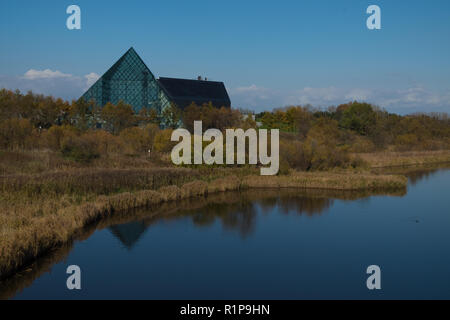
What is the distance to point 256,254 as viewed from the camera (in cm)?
1364

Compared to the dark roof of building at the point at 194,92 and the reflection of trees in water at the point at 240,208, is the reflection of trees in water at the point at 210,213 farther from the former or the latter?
the dark roof of building at the point at 194,92

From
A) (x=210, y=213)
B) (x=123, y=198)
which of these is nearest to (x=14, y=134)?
(x=123, y=198)

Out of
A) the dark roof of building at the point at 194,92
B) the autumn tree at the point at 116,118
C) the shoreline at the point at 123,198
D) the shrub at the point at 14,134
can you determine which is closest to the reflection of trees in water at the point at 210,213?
the shoreline at the point at 123,198

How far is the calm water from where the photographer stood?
10.8 metres

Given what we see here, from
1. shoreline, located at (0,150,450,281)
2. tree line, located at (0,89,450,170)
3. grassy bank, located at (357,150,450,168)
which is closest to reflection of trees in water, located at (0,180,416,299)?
shoreline, located at (0,150,450,281)

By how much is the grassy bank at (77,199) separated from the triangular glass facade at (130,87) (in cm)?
2252

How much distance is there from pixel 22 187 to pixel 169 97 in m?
29.7

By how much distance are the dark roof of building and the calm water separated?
96.9ft

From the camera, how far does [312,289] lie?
1089 cm

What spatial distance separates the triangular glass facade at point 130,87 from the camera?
1785 inches

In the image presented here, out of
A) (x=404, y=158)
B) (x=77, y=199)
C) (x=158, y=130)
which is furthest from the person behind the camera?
(x=404, y=158)

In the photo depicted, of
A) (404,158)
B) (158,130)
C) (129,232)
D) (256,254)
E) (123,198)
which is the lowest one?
(256,254)

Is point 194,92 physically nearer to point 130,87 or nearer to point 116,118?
point 130,87

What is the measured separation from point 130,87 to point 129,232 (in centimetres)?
3225
